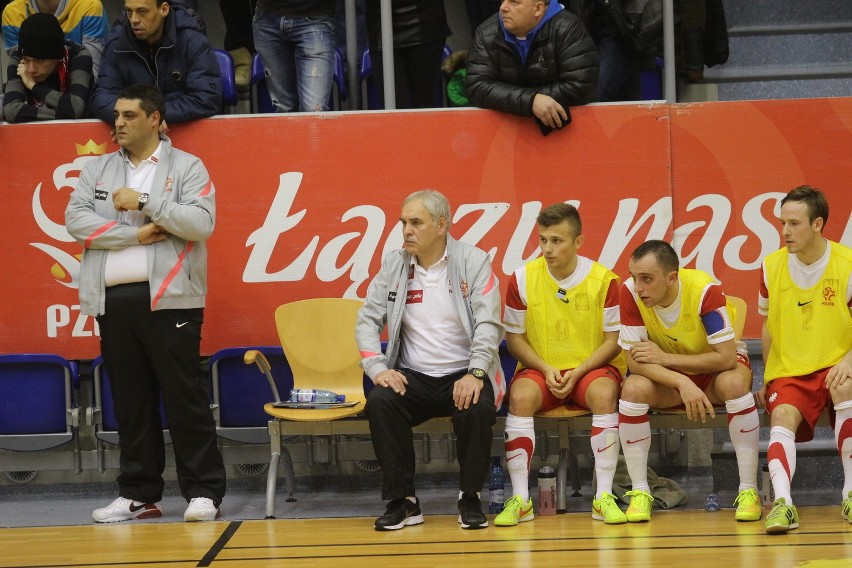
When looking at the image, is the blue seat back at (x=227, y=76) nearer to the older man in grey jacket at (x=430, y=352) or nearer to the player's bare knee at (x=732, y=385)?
the older man in grey jacket at (x=430, y=352)

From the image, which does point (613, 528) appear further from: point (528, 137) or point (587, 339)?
point (528, 137)

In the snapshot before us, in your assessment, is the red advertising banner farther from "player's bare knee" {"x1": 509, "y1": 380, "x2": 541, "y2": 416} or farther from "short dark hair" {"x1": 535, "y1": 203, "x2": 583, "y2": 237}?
"player's bare knee" {"x1": 509, "y1": 380, "x2": 541, "y2": 416}

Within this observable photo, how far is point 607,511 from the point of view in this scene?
542cm

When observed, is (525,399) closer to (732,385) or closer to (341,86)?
(732,385)

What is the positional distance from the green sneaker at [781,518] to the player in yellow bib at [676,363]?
22cm

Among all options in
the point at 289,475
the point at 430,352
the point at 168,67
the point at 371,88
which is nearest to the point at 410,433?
the point at 430,352

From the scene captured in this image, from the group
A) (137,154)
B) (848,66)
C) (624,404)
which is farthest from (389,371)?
(848,66)

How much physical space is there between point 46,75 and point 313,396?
241cm

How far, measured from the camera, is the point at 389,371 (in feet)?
18.2

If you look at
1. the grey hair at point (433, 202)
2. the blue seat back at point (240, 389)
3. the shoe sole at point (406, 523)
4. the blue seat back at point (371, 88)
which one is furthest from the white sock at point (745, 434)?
the blue seat back at point (371, 88)

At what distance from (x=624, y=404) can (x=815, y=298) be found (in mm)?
1007

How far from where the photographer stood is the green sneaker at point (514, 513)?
5441 mm

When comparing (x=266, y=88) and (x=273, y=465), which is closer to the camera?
(x=273, y=465)

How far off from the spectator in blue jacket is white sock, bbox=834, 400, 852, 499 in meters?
3.60
